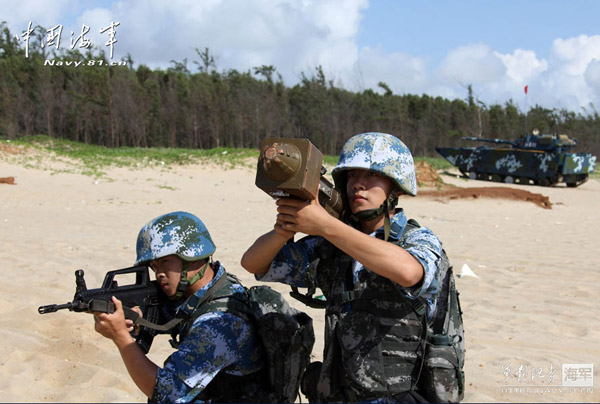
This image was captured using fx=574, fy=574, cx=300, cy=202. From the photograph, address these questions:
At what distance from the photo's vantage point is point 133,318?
239 cm

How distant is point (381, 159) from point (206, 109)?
3884cm

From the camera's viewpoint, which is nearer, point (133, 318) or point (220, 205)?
point (133, 318)

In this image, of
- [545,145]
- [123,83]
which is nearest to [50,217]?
[545,145]

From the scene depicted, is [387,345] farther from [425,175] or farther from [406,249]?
[425,175]

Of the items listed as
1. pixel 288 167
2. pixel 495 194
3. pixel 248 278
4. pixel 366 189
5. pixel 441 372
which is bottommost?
pixel 248 278

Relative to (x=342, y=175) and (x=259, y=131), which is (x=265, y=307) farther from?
(x=259, y=131)

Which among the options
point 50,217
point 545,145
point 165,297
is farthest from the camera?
point 545,145

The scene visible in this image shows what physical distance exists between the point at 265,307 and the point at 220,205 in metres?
12.0

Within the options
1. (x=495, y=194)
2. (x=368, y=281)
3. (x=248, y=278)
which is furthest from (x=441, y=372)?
(x=495, y=194)

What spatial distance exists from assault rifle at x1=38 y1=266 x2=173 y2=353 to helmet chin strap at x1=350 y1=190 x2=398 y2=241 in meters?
0.94

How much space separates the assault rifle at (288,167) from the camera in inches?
71.4

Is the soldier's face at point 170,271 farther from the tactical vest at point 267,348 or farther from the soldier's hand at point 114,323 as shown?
the soldier's hand at point 114,323

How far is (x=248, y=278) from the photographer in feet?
22.1

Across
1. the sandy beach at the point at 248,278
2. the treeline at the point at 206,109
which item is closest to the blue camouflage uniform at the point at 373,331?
the sandy beach at the point at 248,278
